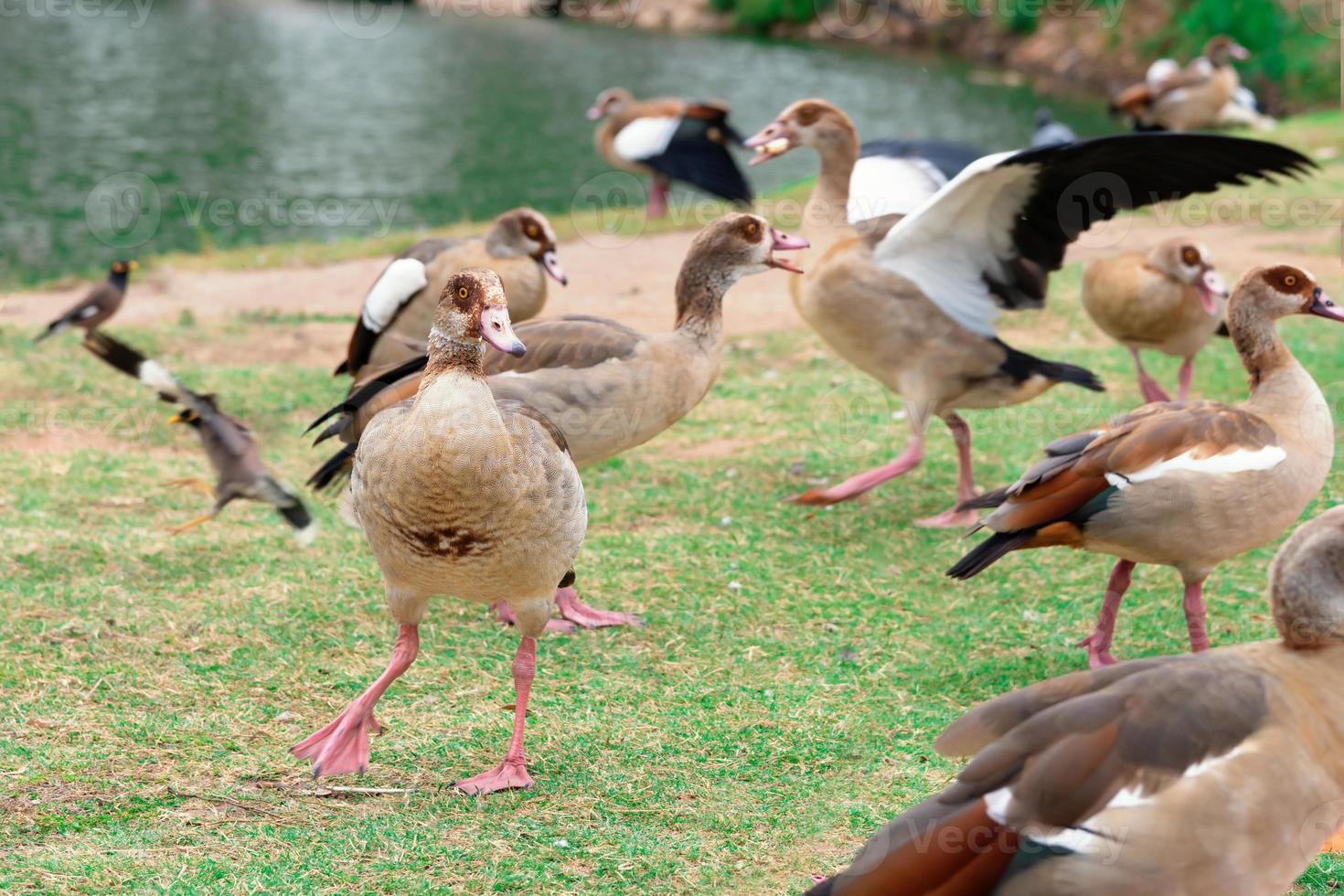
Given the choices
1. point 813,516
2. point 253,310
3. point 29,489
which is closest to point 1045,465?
point 813,516

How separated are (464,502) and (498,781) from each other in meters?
0.80

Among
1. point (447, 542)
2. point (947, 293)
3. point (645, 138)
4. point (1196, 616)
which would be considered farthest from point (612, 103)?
point (447, 542)

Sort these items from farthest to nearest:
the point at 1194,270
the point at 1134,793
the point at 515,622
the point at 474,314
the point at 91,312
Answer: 1. the point at 91,312
2. the point at 1194,270
3. the point at 515,622
4. the point at 474,314
5. the point at 1134,793

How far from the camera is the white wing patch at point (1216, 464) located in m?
4.45

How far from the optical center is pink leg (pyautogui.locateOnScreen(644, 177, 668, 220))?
1449 cm

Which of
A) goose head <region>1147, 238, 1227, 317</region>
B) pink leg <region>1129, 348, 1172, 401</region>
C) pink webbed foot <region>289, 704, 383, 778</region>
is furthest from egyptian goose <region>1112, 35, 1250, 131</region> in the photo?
pink webbed foot <region>289, 704, 383, 778</region>

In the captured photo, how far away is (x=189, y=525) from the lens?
19.1 feet

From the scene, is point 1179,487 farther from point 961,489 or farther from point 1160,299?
point 1160,299

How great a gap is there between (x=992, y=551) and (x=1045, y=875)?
1955mm

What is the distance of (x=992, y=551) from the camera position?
467 centimetres

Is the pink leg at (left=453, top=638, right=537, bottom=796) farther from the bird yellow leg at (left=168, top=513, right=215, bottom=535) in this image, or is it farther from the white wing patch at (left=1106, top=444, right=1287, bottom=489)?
the bird yellow leg at (left=168, top=513, right=215, bottom=535)

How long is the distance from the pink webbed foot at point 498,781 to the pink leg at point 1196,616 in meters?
2.22

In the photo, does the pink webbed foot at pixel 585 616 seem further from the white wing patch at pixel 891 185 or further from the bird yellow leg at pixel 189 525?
the white wing patch at pixel 891 185

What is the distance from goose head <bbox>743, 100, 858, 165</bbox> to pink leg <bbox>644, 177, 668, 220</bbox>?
24.0 ft
